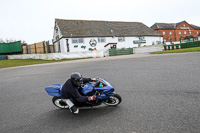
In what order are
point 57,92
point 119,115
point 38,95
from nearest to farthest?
point 119,115, point 57,92, point 38,95

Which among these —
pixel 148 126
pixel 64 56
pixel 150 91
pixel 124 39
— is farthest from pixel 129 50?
pixel 148 126

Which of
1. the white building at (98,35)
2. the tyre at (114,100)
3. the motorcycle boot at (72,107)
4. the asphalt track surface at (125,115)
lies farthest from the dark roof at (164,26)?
the motorcycle boot at (72,107)

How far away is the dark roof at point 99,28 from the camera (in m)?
33.9

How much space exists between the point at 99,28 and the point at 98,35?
3.43 meters

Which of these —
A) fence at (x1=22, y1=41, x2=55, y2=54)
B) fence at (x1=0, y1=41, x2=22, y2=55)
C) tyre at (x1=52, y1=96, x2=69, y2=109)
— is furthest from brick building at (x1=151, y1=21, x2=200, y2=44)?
tyre at (x1=52, y1=96, x2=69, y2=109)

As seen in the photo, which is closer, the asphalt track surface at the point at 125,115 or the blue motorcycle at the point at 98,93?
the asphalt track surface at the point at 125,115

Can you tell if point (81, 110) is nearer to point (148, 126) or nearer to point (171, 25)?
point (148, 126)

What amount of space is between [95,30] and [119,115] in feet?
113

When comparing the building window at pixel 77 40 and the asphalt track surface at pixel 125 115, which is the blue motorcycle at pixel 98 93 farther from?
the building window at pixel 77 40

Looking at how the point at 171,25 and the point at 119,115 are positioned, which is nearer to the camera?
the point at 119,115

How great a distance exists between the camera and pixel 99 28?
37.7 meters

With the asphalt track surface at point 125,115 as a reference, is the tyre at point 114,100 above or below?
above

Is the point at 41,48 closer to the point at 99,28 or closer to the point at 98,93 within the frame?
the point at 99,28

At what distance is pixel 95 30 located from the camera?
3650cm
